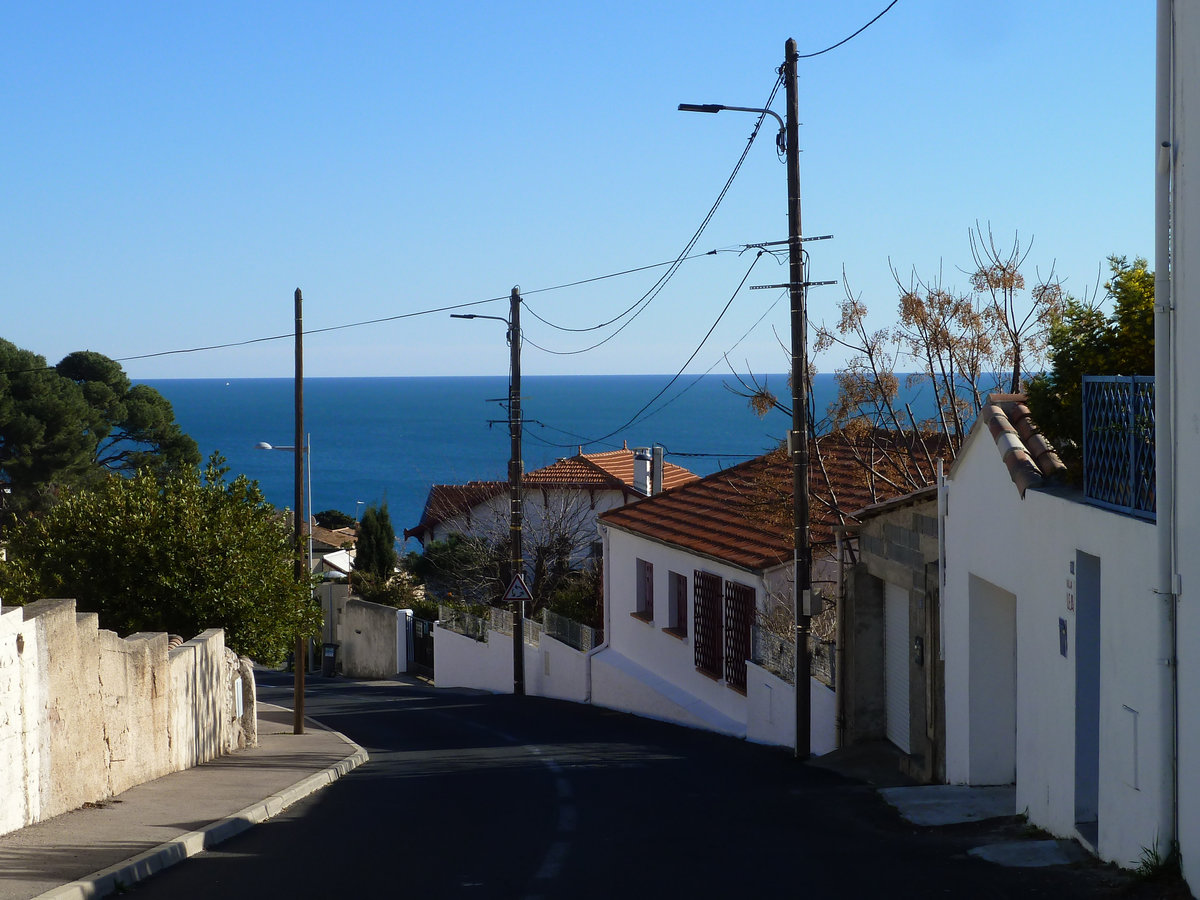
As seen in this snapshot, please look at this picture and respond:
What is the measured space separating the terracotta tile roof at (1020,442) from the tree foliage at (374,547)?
38.5m

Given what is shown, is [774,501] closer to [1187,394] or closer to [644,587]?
[644,587]

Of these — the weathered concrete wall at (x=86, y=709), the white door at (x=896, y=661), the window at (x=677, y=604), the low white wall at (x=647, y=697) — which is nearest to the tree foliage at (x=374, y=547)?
the low white wall at (x=647, y=697)

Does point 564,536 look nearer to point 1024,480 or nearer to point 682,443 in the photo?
point 1024,480

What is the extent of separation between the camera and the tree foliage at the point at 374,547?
47.6 m

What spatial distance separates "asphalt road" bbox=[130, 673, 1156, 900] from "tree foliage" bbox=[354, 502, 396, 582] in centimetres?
2957

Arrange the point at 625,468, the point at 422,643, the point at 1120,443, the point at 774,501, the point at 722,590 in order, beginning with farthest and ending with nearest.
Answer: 1. the point at 625,468
2. the point at 422,643
3. the point at 722,590
4. the point at 774,501
5. the point at 1120,443

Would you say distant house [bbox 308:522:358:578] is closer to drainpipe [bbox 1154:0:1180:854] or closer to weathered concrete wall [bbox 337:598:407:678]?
weathered concrete wall [bbox 337:598:407:678]

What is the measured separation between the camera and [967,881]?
8.05m

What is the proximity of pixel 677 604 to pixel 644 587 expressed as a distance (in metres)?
2.10

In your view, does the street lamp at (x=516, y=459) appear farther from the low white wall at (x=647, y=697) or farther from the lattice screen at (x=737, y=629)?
the lattice screen at (x=737, y=629)

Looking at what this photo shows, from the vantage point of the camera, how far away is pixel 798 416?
54.0 ft

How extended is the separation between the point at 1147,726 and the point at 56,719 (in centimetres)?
935

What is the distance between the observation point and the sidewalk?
875 centimetres

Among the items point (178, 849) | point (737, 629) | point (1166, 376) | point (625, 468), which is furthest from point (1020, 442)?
point (625, 468)
